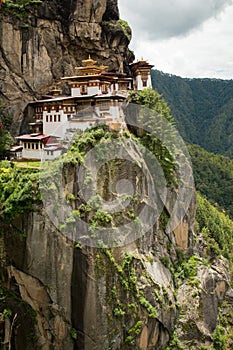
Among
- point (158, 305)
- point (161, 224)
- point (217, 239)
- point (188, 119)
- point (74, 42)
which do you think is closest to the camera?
point (158, 305)

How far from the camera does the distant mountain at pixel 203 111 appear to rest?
146 meters

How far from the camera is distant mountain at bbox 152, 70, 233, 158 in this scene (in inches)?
5743

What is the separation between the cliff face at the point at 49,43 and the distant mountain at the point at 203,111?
102204 millimetres

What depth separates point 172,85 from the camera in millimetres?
196500

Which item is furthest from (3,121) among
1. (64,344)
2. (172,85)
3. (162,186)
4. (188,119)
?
(172,85)

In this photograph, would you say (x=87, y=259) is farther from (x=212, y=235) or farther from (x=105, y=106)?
(x=212, y=235)

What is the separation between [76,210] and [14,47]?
16.2 meters

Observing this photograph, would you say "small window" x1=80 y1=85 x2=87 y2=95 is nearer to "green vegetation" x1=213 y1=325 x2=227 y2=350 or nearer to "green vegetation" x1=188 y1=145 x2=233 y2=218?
"green vegetation" x1=213 y1=325 x2=227 y2=350

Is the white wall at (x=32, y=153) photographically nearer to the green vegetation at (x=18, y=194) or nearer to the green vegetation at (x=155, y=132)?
the green vegetation at (x=18, y=194)

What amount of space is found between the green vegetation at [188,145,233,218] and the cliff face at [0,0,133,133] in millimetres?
45129

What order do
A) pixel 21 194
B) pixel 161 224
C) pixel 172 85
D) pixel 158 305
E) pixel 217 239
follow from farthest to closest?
1. pixel 172 85
2. pixel 217 239
3. pixel 161 224
4. pixel 158 305
5. pixel 21 194

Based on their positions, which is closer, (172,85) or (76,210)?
(76,210)

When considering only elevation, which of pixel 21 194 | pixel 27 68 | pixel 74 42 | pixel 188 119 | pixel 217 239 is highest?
pixel 188 119

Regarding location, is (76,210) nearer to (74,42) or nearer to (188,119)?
(74,42)
